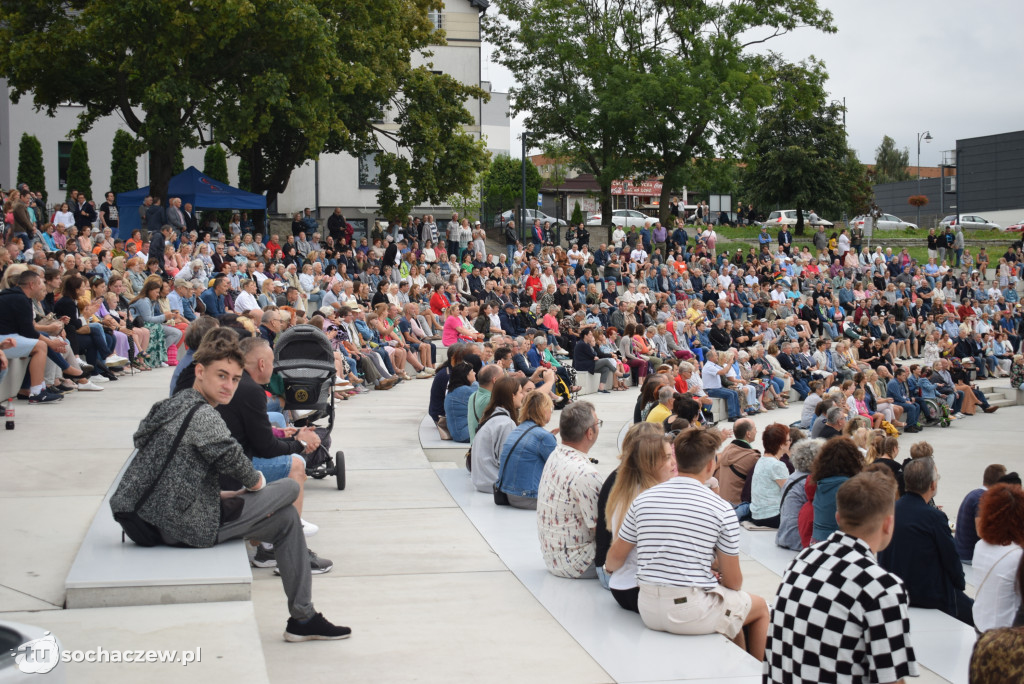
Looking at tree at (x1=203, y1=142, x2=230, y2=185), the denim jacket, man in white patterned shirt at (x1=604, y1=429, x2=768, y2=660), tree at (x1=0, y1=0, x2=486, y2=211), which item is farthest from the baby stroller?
tree at (x1=203, y1=142, x2=230, y2=185)

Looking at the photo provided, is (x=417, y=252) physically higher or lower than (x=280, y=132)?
lower

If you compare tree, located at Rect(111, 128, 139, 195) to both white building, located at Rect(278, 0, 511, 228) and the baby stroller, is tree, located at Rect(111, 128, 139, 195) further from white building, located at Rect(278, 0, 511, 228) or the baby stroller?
the baby stroller

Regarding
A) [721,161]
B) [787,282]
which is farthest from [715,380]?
[721,161]

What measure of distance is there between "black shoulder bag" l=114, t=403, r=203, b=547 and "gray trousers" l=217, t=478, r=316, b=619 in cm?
42

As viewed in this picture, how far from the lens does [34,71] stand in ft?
82.7

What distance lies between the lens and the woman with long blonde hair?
584cm

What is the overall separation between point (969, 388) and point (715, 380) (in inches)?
353

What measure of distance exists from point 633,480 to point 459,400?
6136 mm

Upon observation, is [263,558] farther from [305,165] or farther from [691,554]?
[305,165]

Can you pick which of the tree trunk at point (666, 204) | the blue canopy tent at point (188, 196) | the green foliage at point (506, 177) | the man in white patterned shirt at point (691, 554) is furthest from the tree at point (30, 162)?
the man in white patterned shirt at point (691, 554)

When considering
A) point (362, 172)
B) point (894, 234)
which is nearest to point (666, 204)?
point (362, 172)

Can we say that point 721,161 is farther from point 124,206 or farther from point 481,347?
point 481,347

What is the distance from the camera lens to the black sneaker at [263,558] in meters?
7.02

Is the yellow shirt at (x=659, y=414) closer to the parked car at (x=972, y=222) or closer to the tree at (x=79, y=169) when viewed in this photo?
the tree at (x=79, y=169)
